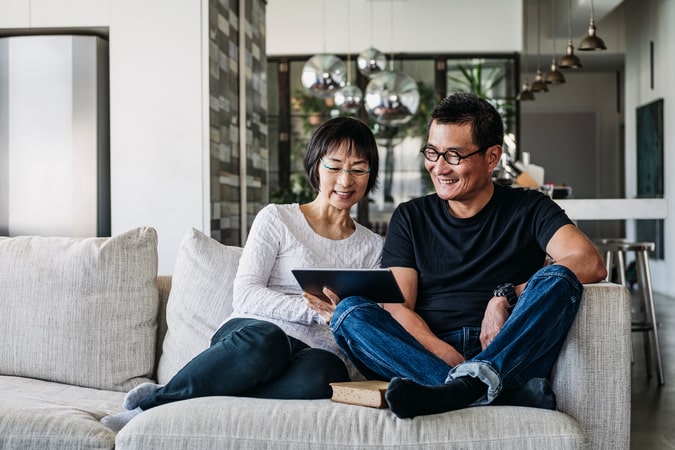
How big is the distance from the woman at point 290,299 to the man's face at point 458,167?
273mm

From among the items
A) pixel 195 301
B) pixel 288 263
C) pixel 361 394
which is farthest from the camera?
pixel 195 301

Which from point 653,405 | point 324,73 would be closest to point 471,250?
point 653,405

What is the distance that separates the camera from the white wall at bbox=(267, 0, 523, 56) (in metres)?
Answer: 9.53

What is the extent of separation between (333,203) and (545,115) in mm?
11547

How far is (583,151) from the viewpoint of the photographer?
1348cm

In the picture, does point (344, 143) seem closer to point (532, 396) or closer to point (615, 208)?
point (532, 396)

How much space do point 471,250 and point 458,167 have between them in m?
0.24

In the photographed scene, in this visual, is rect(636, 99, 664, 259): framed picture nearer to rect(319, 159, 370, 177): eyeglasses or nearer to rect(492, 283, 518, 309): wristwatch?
rect(319, 159, 370, 177): eyeglasses

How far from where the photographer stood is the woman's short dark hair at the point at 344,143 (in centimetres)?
265

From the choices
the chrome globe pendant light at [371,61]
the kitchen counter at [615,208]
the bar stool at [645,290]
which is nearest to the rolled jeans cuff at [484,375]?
the bar stool at [645,290]

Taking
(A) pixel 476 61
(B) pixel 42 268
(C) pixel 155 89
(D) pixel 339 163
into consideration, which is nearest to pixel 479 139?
(D) pixel 339 163

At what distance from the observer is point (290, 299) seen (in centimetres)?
246

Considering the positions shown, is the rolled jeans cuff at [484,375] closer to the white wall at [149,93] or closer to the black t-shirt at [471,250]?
the black t-shirt at [471,250]

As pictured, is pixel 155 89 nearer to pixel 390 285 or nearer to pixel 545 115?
pixel 390 285
